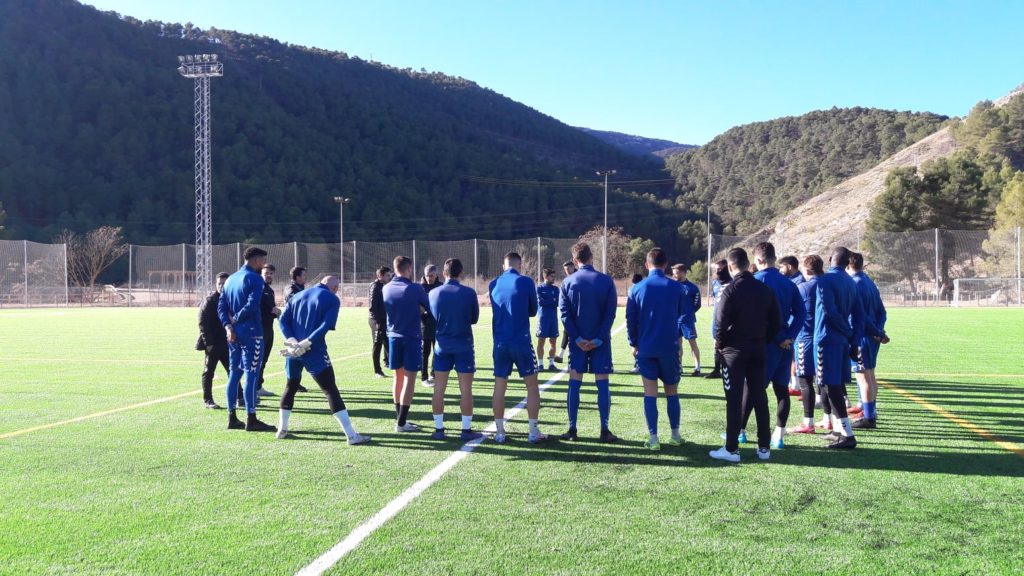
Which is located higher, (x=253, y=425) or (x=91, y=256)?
(x=91, y=256)

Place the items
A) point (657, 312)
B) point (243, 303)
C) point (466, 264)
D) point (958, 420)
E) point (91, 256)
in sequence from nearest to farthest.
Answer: point (657, 312) → point (243, 303) → point (958, 420) → point (466, 264) → point (91, 256)

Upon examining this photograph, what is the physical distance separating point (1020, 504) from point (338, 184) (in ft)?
325

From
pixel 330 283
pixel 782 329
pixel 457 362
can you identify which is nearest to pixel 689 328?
pixel 782 329

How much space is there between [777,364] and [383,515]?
3738 millimetres

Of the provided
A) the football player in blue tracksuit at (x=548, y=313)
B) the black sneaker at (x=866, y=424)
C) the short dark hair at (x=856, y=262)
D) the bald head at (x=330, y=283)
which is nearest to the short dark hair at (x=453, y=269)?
the bald head at (x=330, y=283)

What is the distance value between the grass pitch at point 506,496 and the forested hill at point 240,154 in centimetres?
7645

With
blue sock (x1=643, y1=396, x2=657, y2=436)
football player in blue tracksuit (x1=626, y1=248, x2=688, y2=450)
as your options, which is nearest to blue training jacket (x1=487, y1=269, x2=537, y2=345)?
football player in blue tracksuit (x1=626, y1=248, x2=688, y2=450)

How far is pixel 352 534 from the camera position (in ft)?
13.6

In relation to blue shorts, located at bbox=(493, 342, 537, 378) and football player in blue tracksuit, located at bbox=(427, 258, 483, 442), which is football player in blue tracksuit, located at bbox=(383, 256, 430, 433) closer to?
football player in blue tracksuit, located at bbox=(427, 258, 483, 442)

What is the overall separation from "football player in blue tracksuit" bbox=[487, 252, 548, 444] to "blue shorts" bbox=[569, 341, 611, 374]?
0.39 m

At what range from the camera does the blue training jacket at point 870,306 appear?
7.11 meters

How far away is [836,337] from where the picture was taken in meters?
6.59

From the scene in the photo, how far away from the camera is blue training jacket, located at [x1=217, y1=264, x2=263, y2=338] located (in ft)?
22.9

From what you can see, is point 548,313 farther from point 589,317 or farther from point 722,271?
point 589,317
